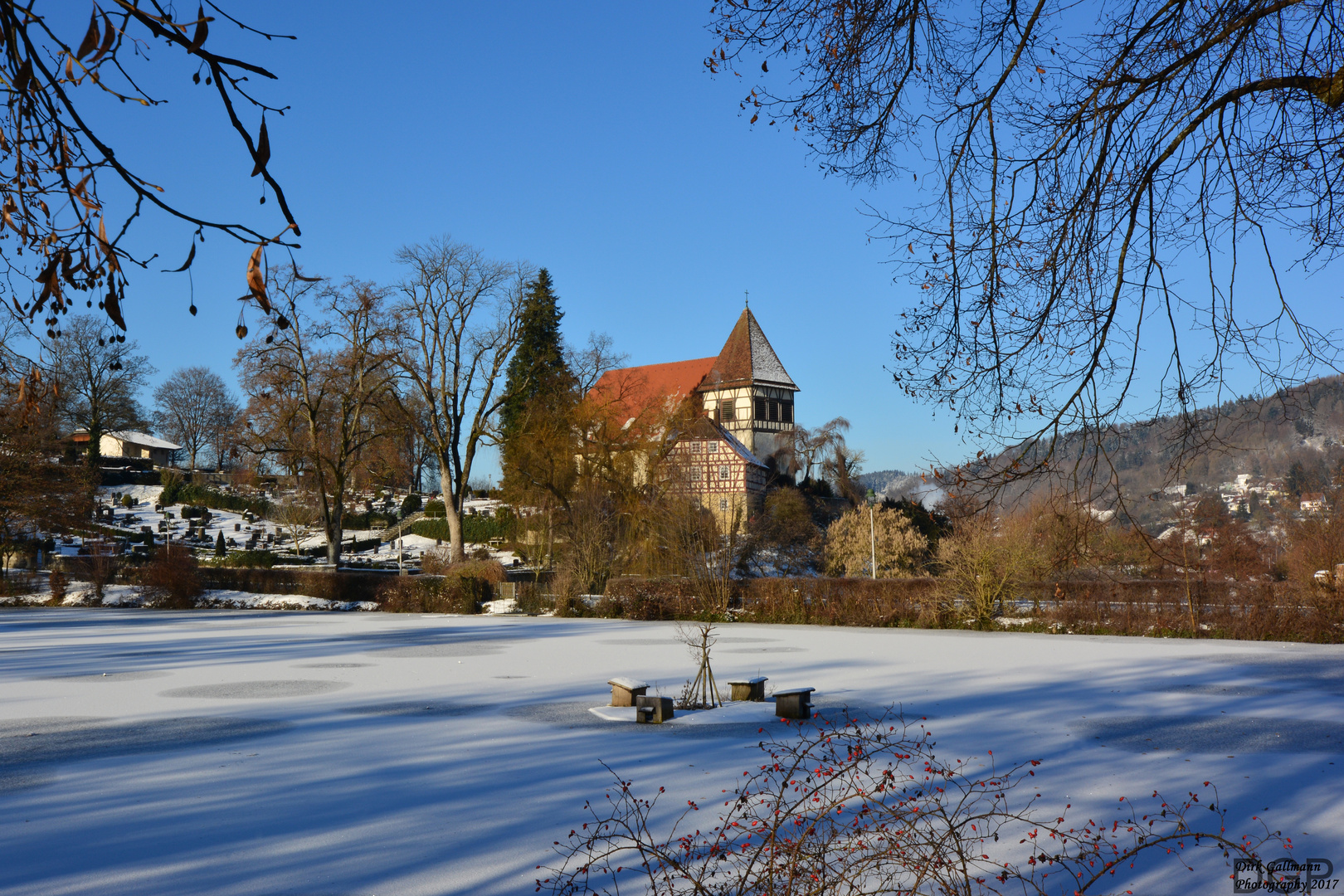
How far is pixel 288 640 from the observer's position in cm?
1931

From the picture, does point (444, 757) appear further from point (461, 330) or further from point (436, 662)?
point (461, 330)

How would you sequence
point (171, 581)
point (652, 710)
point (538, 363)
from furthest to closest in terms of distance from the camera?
point (538, 363) → point (171, 581) → point (652, 710)

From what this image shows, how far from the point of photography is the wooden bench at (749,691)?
10.6 m

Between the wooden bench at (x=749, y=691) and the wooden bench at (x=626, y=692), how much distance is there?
1163 millimetres

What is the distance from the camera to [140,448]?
7644 centimetres

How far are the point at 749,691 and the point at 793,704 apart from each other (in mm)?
1310

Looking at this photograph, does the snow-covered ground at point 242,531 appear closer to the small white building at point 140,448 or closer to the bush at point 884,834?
the small white building at point 140,448

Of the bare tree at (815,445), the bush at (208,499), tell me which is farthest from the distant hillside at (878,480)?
the bush at (208,499)

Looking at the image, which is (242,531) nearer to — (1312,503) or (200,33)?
(1312,503)

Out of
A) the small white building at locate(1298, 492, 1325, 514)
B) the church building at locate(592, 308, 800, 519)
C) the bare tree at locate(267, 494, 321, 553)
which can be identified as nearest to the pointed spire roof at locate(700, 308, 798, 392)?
the church building at locate(592, 308, 800, 519)

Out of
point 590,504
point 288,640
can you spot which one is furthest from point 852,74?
point 590,504

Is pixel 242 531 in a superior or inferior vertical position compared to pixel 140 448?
inferior

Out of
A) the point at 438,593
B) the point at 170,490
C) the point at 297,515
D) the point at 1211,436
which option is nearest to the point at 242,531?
the point at 297,515

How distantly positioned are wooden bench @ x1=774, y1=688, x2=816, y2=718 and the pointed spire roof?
54.9 metres
